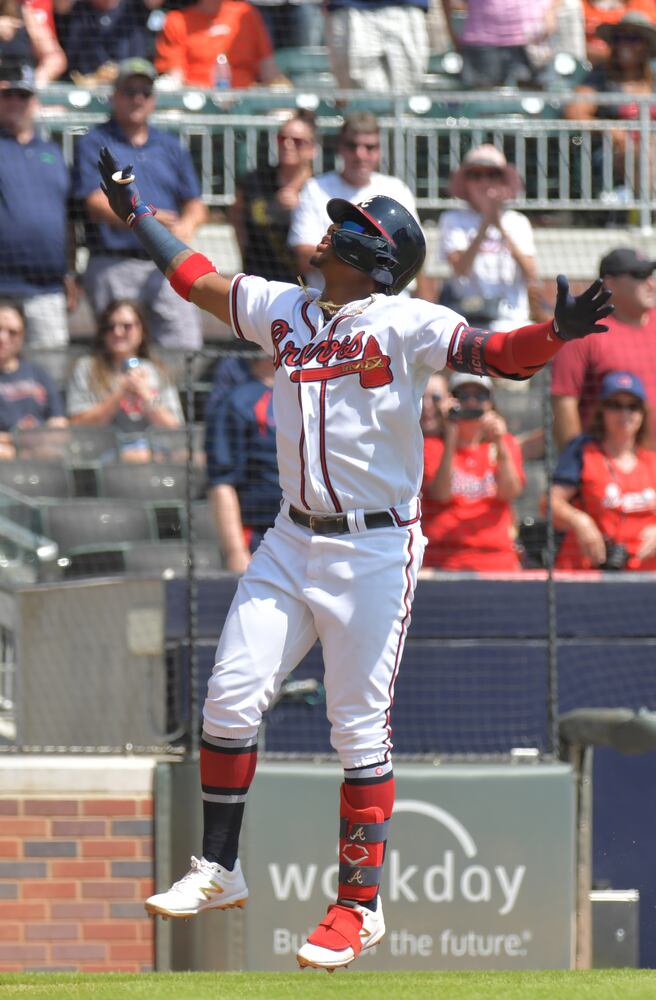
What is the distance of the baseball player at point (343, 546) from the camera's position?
14.1 ft

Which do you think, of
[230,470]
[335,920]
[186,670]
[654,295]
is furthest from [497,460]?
[335,920]

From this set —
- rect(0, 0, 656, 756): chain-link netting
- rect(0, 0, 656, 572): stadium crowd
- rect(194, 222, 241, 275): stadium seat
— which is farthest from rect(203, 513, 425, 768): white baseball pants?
rect(194, 222, 241, 275): stadium seat

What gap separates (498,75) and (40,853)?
265 inches

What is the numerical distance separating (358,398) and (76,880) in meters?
2.88

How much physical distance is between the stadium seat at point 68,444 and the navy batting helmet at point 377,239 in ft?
11.5

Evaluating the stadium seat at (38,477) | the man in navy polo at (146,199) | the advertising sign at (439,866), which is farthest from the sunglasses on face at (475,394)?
the man in navy polo at (146,199)

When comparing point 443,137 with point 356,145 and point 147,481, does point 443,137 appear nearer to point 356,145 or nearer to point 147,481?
point 356,145

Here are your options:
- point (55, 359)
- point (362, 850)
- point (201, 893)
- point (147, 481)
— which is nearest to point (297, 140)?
point (55, 359)

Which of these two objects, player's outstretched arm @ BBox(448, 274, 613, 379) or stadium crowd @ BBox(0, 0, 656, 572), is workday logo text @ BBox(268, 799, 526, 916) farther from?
player's outstretched arm @ BBox(448, 274, 613, 379)

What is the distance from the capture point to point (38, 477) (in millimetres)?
7648

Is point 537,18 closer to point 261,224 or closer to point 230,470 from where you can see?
point 261,224

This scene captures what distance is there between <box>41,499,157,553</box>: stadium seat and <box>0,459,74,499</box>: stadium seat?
355 millimetres

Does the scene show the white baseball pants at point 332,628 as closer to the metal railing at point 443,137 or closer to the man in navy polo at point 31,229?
the man in navy polo at point 31,229

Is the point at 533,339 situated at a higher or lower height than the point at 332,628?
higher
